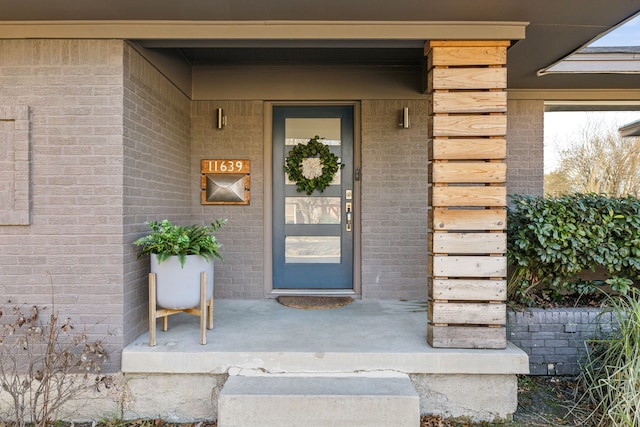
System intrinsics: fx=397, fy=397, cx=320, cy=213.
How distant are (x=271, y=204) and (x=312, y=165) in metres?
0.59

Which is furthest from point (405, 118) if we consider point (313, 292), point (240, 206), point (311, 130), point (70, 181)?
point (70, 181)

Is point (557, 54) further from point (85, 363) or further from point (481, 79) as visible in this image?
point (85, 363)

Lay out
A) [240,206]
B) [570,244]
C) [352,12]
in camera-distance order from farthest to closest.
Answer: [240,206] < [570,244] < [352,12]

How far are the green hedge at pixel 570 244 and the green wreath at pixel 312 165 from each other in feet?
5.78

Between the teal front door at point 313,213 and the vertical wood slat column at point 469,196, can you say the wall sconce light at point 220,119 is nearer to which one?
the teal front door at point 313,213

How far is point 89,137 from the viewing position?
106 inches

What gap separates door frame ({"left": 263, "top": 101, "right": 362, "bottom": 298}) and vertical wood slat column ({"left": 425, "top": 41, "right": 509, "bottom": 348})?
145 cm

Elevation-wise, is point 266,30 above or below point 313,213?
above

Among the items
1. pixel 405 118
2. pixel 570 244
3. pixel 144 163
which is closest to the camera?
pixel 144 163

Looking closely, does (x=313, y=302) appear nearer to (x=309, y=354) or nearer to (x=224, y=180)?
(x=309, y=354)

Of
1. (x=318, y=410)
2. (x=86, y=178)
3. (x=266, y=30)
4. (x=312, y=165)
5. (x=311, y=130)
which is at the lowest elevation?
(x=318, y=410)

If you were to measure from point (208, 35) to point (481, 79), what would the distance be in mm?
1879

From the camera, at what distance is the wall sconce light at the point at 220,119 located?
3994 millimetres

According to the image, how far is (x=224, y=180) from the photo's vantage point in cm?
406
